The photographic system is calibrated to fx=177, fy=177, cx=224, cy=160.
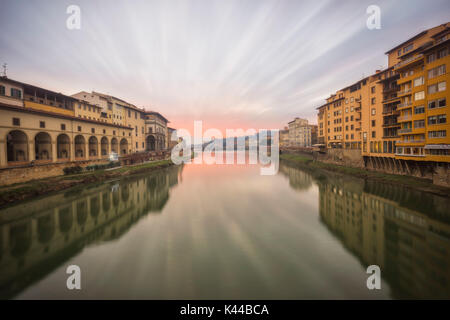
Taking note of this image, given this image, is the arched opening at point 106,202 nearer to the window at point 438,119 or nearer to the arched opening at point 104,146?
the arched opening at point 104,146

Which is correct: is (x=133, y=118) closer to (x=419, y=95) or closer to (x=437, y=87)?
(x=419, y=95)

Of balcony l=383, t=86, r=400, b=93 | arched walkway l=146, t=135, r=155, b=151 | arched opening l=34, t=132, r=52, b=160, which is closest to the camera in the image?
arched opening l=34, t=132, r=52, b=160

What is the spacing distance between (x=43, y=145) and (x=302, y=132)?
88921mm

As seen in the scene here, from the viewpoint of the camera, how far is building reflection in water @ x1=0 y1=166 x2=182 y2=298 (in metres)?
9.40

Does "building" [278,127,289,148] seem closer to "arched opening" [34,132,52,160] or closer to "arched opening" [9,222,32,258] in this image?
"arched opening" [34,132,52,160]

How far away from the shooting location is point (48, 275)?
8.77 metres

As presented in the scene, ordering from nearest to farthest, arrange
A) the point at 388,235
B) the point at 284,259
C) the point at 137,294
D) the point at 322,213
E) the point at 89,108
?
the point at 137,294, the point at 284,259, the point at 388,235, the point at 322,213, the point at 89,108

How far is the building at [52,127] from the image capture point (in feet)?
75.6

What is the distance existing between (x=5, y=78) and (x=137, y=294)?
36799 mm

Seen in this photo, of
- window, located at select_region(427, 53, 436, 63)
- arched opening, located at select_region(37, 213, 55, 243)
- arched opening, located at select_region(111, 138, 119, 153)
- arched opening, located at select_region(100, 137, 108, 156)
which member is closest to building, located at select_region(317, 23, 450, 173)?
window, located at select_region(427, 53, 436, 63)

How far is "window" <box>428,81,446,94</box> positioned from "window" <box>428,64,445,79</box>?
3.26 feet

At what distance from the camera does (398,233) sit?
1302 centimetres

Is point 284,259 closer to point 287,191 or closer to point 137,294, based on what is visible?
point 137,294

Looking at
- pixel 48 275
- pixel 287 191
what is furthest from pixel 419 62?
pixel 48 275
